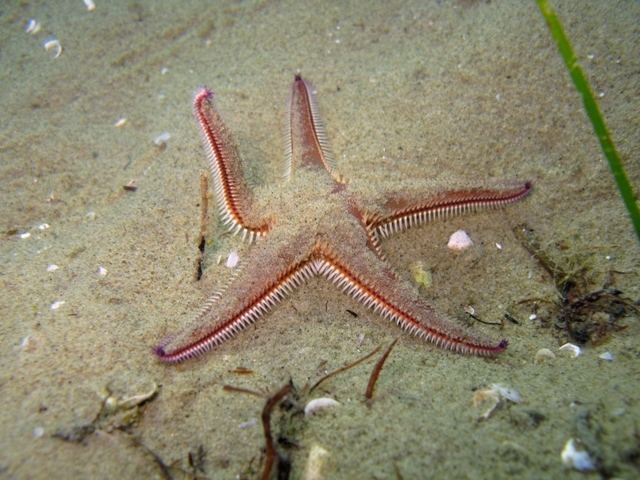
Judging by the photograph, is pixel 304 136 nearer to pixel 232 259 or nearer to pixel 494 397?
pixel 232 259

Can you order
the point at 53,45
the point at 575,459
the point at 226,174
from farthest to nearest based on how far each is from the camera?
the point at 53,45 < the point at 226,174 < the point at 575,459

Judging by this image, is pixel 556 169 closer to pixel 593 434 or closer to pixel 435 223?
pixel 435 223

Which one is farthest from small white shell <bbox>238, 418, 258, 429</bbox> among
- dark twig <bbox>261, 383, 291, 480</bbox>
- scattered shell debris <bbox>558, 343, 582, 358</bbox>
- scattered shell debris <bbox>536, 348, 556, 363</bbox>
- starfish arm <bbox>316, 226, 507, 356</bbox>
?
scattered shell debris <bbox>558, 343, 582, 358</bbox>

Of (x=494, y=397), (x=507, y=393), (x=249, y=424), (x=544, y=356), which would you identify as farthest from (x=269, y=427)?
(x=544, y=356)

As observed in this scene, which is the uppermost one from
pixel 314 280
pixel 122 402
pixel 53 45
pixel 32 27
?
pixel 32 27

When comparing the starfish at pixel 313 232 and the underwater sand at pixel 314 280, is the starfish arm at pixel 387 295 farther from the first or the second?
the underwater sand at pixel 314 280

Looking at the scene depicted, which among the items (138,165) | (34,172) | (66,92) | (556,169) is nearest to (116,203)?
(138,165)

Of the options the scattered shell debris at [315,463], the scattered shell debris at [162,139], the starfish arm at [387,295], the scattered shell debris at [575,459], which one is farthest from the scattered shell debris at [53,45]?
the scattered shell debris at [575,459]
